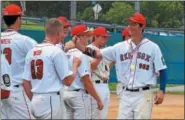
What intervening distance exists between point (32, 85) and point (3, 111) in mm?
710

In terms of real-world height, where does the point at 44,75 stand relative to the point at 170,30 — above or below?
above

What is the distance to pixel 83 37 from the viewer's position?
7.89m

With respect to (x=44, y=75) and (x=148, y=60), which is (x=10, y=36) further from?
(x=148, y=60)

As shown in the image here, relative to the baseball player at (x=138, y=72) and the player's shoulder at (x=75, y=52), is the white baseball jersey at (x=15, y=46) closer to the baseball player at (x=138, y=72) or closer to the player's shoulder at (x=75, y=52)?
the baseball player at (x=138, y=72)

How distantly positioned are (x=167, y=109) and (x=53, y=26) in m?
9.86

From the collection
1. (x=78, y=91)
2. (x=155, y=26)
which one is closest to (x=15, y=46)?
(x=78, y=91)

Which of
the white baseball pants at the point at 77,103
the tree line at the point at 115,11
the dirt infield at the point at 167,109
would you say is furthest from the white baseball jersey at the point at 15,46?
the dirt infield at the point at 167,109

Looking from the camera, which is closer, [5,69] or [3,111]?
[5,69]

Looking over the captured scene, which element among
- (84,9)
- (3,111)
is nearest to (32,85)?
(3,111)

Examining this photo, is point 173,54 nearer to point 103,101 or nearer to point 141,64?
point 103,101

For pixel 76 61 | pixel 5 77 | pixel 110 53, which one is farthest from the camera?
pixel 110 53

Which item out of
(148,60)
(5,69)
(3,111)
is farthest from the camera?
(148,60)

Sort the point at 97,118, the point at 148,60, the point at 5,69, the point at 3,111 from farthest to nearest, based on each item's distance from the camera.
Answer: the point at 97,118 → the point at 148,60 → the point at 3,111 → the point at 5,69

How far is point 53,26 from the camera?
6.01 metres
